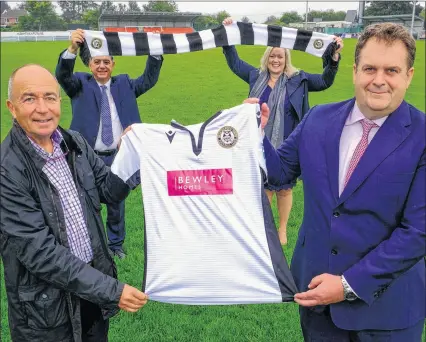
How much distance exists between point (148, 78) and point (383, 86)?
322 centimetres

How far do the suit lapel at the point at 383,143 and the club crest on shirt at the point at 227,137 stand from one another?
0.76 metres

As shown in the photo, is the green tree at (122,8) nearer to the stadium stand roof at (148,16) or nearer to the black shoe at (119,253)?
the stadium stand roof at (148,16)

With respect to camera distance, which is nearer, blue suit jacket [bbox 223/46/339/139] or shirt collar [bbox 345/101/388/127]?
shirt collar [bbox 345/101/388/127]

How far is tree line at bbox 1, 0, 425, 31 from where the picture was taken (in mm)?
9453

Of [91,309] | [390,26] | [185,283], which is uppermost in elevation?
[390,26]

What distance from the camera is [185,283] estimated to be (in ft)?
7.82

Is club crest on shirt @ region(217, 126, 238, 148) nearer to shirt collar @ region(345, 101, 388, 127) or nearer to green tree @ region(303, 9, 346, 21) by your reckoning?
shirt collar @ region(345, 101, 388, 127)

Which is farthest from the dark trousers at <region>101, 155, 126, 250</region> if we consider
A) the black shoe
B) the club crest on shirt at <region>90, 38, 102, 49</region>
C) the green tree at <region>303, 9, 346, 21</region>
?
the green tree at <region>303, 9, 346, 21</region>

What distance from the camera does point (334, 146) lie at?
2.04m

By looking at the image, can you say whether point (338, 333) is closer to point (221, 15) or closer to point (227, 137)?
point (227, 137)

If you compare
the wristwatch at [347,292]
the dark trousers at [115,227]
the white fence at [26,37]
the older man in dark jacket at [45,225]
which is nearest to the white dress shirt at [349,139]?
the wristwatch at [347,292]

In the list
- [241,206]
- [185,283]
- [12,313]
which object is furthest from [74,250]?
[241,206]

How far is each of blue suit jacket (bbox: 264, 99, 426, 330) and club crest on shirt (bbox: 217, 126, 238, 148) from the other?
16.0 inches

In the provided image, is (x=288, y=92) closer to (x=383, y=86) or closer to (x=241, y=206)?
(x=241, y=206)
